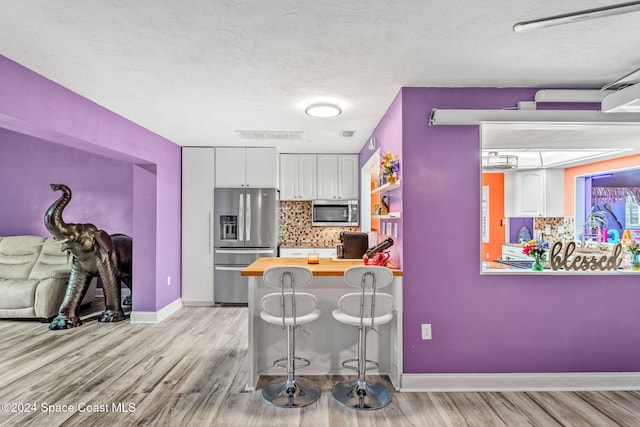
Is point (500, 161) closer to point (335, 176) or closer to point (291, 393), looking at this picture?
point (335, 176)

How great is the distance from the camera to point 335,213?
557 cm

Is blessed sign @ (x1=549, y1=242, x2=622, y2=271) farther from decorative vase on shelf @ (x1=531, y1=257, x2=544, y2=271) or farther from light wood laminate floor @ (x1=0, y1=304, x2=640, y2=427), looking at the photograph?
light wood laminate floor @ (x1=0, y1=304, x2=640, y2=427)

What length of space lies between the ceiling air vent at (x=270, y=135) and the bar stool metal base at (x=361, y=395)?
2855 millimetres

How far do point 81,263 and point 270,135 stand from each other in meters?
2.85

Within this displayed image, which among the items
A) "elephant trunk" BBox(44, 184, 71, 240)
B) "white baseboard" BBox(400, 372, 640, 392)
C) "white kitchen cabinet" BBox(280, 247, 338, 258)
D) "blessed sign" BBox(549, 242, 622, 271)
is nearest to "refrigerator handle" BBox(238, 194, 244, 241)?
"white kitchen cabinet" BBox(280, 247, 338, 258)

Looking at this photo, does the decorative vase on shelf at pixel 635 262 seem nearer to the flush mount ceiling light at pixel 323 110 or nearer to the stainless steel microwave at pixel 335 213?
the flush mount ceiling light at pixel 323 110

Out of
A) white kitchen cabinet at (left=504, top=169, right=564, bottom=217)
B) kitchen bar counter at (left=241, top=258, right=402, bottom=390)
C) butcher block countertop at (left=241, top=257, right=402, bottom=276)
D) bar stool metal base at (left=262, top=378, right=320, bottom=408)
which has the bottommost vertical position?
bar stool metal base at (left=262, top=378, right=320, bottom=408)

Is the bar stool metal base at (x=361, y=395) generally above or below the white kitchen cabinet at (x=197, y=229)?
below

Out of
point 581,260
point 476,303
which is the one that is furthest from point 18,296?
point 581,260

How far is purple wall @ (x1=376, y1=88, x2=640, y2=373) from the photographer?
2.76 meters

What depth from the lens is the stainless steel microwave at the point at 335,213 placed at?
5551 millimetres

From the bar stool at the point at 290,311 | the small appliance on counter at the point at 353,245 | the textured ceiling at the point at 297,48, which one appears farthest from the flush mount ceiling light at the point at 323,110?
the bar stool at the point at 290,311

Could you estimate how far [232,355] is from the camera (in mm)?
3391

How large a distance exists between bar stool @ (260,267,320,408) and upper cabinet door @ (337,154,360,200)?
3.25 metres
